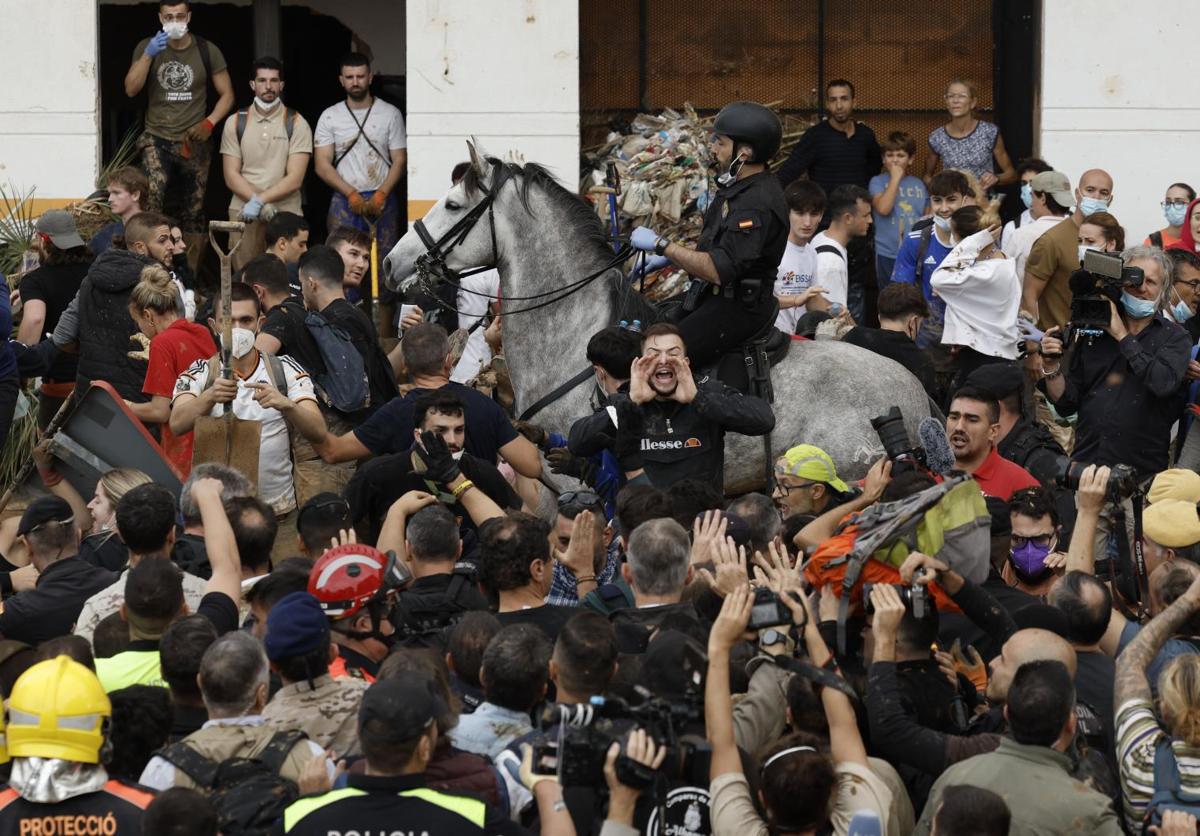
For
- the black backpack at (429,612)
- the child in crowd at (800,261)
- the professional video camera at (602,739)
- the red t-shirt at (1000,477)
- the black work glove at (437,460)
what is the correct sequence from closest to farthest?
the professional video camera at (602,739), the black backpack at (429,612), the black work glove at (437,460), the red t-shirt at (1000,477), the child in crowd at (800,261)

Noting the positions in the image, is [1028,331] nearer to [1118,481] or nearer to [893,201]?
[893,201]

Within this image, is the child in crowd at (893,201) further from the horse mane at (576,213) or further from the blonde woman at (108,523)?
the blonde woman at (108,523)

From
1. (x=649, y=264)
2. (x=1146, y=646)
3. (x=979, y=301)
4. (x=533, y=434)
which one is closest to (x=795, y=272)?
(x=979, y=301)

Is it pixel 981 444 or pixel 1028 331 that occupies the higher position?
pixel 1028 331

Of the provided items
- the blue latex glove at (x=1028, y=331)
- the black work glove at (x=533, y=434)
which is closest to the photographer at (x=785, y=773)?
the black work glove at (x=533, y=434)

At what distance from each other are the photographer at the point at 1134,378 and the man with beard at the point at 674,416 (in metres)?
2.42

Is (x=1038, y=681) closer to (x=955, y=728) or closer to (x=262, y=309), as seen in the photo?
(x=955, y=728)

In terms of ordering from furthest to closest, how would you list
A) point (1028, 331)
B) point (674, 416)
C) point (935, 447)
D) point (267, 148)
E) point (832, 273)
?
point (267, 148) → point (832, 273) → point (1028, 331) → point (674, 416) → point (935, 447)

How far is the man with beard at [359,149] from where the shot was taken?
15789 millimetres

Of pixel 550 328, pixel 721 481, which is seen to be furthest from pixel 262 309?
pixel 721 481

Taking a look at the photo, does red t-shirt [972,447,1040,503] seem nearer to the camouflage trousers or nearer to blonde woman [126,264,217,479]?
blonde woman [126,264,217,479]

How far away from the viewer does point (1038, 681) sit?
6.11 metres

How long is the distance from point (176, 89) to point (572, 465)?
22.7 feet

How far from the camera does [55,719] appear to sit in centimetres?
582
